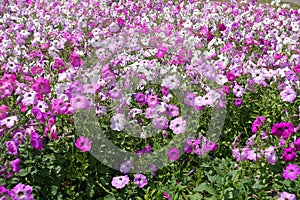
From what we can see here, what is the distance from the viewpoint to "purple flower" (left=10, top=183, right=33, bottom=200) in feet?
8.28

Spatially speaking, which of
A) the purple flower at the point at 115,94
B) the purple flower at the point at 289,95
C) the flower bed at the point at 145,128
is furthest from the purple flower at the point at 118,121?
the purple flower at the point at 289,95

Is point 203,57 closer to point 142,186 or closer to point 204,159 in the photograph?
point 204,159

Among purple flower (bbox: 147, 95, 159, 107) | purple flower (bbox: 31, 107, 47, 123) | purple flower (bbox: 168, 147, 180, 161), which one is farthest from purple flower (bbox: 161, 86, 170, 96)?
purple flower (bbox: 31, 107, 47, 123)

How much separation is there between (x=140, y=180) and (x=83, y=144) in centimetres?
53

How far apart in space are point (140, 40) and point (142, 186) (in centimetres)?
305

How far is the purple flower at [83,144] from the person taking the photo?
9.83 feet

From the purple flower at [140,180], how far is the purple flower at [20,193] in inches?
33.5

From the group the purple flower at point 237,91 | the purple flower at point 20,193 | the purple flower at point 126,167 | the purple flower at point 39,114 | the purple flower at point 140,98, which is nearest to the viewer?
the purple flower at point 20,193

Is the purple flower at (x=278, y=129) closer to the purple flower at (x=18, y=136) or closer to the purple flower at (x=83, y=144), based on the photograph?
the purple flower at (x=83, y=144)

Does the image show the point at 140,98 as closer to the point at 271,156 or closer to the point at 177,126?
the point at 177,126

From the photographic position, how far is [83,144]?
119 inches

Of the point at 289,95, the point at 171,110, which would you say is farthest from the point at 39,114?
the point at 289,95

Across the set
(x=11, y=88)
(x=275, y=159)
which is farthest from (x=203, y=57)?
(x=11, y=88)

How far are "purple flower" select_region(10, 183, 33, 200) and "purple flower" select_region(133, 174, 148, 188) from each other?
0.85 metres
